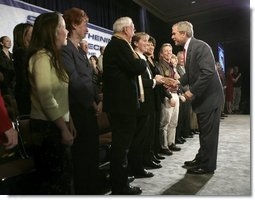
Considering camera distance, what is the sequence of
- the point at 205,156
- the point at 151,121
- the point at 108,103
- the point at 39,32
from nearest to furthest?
the point at 39,32 → the point at 108,103 → the point at 205,156 → the point at 151,121

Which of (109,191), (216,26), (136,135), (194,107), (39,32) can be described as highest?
(216,26)

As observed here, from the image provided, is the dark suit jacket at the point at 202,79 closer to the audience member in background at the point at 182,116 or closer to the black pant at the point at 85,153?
the audience member in background at the point at 182,116

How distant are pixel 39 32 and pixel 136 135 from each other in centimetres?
109

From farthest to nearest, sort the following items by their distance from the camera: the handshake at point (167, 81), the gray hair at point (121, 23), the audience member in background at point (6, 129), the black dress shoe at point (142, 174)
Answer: the handshake at point (167, 81)
the black dress shoe at point (142, 174)
the gray hair at point (121, 23)
the audience member in background at point (6, 129)

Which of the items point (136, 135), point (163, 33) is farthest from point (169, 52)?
point (136, 135)

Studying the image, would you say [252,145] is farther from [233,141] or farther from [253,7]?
[253,7]

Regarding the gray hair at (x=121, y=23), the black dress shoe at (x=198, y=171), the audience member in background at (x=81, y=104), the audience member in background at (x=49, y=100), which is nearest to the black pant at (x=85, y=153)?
the audience member in background at (x=81, y=104)

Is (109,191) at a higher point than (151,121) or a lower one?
lower

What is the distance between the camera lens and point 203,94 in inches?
90.4

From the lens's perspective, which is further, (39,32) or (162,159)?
(162,159)

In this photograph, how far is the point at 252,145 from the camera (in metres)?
1.97

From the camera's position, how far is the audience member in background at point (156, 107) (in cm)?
253

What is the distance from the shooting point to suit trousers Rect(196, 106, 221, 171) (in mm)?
2230

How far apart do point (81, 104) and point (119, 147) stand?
0.37 m
